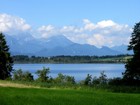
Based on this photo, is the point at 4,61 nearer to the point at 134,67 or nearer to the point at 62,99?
the point at 134,67

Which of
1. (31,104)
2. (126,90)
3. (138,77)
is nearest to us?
(31,104)

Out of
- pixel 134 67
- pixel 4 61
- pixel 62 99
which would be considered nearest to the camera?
pixel 62 99

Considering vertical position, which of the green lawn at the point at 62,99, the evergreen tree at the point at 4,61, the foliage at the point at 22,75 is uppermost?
the evergreen tree at the point at 4,61

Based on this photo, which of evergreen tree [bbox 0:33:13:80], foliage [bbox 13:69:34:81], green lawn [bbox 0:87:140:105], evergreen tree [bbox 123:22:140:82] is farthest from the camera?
foliage [bbox 13:69:34:81]

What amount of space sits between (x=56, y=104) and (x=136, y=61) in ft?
148

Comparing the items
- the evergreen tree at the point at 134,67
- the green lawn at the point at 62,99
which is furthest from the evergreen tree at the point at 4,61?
the green lawn at the point at 62,99

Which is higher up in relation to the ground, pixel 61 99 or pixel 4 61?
pixel 4 61

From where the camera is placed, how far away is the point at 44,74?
113m

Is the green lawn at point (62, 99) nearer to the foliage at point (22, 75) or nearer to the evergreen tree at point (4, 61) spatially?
the evergreen tree at point (4, 61)

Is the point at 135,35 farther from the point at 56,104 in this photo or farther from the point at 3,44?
the point at 56,104

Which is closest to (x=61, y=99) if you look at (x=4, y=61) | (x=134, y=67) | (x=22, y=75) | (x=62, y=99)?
(x=62, y=99)

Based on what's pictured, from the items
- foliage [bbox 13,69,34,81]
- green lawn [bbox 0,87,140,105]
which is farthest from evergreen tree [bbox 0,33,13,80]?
green lawn [bbox 0,87,140,105]

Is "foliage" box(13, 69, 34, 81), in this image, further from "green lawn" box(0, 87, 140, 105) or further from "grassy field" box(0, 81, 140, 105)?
"green lawn" box(0, 87, 140, 105)

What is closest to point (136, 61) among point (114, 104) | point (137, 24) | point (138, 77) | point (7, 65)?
point (138, 77)
